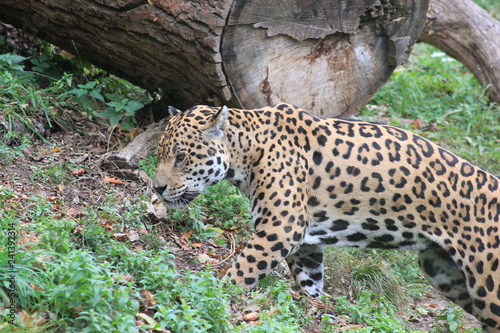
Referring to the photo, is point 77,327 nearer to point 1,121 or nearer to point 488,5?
point 1,121

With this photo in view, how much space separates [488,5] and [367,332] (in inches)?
638

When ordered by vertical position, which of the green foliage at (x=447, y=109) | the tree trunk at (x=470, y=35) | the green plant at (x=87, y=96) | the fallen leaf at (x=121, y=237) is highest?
the tree trunk at (x=470, y=35)

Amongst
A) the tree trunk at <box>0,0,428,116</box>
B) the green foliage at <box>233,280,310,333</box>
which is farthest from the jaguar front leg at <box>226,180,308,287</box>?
the tree trunk at <box>0,0,428,116</box>

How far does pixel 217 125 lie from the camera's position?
23.4 feet

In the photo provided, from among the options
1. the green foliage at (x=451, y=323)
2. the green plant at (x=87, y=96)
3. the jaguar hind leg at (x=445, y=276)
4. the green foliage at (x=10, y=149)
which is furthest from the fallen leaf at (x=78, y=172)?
the green foliage at (x=451, y=323)

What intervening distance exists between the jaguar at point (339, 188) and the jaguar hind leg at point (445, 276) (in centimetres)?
1

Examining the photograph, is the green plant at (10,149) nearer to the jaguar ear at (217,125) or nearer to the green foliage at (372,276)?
the jaguar ear at (217,125)

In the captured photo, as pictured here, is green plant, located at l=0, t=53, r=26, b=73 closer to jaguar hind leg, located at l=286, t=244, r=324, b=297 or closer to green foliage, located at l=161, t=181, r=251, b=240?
green foliage, located at l=161, t=181, r=251, b=240

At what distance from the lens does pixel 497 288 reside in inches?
273

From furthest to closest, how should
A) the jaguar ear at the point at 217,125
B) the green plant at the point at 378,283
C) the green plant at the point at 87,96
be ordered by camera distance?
the green plant at the point at 87,96 → the green plant at the point at 378,283 → the jaguar ear at the point at 217,125

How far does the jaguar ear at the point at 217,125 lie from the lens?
278 inches

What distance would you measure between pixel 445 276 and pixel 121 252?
3604 mm

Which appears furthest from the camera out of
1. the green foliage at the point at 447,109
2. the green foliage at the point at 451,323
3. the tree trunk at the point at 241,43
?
the green foliage at the point at 447,109

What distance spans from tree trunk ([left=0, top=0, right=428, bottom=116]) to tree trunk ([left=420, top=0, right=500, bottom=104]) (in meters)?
3.63
